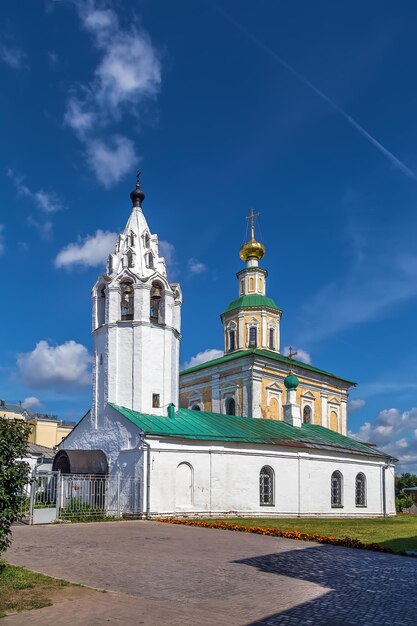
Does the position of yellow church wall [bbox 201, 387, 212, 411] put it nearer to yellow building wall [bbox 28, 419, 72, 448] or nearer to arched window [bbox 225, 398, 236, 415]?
arched window [bbox 225, 398, 236, 415]

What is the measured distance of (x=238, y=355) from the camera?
121 feet

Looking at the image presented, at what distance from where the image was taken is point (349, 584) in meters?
9.30

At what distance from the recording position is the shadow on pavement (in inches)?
281

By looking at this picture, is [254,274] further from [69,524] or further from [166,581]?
[166,581]

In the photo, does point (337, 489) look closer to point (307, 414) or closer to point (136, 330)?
point (307, 414)

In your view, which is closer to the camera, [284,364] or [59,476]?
[59,476]

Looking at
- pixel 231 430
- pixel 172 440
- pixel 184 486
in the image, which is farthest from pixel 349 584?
pixel 231 430

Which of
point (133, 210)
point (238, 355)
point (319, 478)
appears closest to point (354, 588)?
point (319, 478)

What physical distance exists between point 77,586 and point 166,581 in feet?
4.46

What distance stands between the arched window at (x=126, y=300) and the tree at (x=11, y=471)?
17.4 meters

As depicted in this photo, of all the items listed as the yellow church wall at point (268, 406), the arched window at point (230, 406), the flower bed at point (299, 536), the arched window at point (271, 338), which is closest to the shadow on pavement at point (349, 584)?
the flower bed at point (299, 536)

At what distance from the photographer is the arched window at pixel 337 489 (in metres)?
28.5

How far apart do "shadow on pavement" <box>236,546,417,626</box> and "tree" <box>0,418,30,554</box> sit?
3.68m

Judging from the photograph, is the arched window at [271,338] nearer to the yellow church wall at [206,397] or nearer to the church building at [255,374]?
the church building at [255,374]
